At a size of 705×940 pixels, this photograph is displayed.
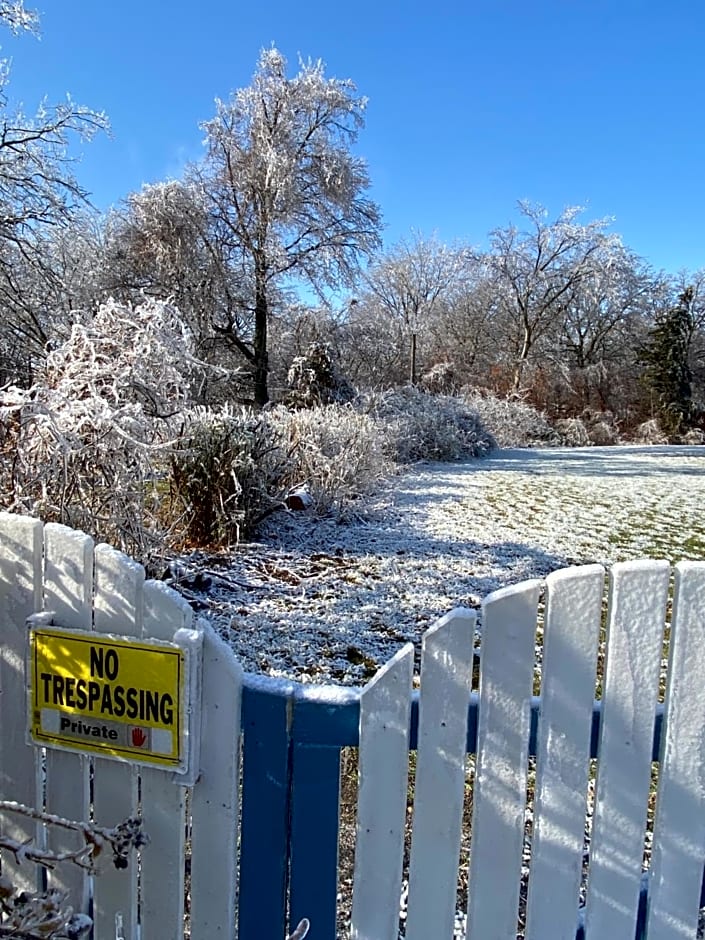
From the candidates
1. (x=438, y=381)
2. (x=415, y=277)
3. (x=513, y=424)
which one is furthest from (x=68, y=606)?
(x=415, y=277)

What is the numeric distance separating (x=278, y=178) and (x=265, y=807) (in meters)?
10.9

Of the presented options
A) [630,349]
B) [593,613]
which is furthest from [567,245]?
[593,613]

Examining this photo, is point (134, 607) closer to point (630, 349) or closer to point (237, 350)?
point (237, 350)

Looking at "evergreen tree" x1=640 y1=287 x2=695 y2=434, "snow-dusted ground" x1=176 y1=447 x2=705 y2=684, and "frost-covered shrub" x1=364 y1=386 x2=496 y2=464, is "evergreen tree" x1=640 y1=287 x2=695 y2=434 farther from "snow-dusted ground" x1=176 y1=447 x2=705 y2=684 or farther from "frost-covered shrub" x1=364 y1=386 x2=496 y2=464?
"snow-dusted ground" x1=176 y1=447 x2=705 y2=684

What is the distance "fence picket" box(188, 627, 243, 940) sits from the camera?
0.90 metres

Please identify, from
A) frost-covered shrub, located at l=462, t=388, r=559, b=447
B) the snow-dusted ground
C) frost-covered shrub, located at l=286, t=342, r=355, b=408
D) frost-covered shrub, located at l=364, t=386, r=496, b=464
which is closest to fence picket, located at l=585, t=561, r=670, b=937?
the snow-dusted ground

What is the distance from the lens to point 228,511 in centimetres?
368

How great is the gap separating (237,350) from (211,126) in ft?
13.2

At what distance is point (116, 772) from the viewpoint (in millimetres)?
957

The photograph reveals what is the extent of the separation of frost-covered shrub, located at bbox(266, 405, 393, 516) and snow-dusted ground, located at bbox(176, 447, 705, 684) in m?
0.22

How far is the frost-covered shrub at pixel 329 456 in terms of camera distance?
451 cm

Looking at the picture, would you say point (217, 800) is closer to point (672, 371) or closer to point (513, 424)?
point (513, 424)

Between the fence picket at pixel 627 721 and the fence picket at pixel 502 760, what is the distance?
126 mm

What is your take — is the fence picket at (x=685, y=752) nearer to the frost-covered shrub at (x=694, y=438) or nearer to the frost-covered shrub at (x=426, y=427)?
the frost-covered shrub at (x=426, y=427)
